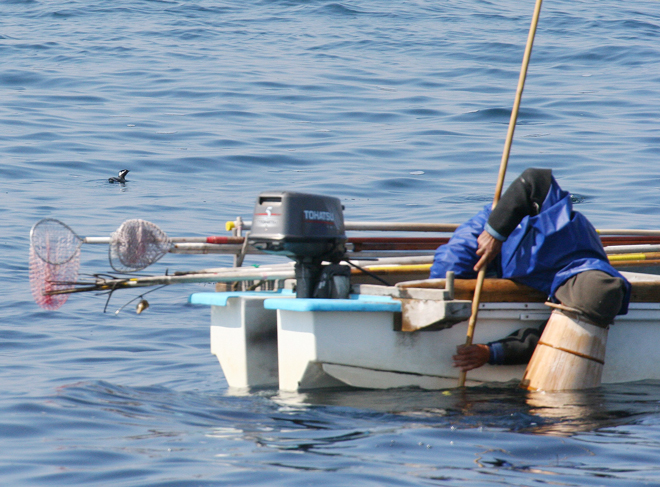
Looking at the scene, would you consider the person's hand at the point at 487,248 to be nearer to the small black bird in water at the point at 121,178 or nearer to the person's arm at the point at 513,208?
the person's arm at the point at 513,208

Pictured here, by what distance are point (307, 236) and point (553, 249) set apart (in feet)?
4.85

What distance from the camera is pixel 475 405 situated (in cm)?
503

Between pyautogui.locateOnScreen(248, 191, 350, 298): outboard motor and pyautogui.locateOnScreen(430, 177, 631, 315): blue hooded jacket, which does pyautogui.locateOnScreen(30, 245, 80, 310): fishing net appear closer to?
pyautogui.locateOnScreen(248, 191, 350, 298): outboard motor

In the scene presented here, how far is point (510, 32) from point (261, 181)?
1623 cm

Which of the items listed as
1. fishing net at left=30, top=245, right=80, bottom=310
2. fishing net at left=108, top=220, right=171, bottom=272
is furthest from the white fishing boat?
fishing net at left=30, top=245, right=80, bottom=310

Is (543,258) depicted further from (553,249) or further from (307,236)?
(307,236)

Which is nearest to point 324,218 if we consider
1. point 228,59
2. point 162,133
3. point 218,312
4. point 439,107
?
point 218,312

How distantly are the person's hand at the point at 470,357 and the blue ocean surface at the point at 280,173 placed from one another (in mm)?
197

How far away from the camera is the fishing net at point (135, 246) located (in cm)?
541

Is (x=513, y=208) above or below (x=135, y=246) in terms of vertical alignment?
above

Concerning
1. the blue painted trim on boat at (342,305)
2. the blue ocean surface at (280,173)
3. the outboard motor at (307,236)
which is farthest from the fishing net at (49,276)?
the blue painted trim on boat at (342,305)

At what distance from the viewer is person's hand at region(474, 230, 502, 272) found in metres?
5.21

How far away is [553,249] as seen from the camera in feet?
17.2

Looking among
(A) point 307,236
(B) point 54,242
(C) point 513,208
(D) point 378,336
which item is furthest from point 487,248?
(B) point 54,242
